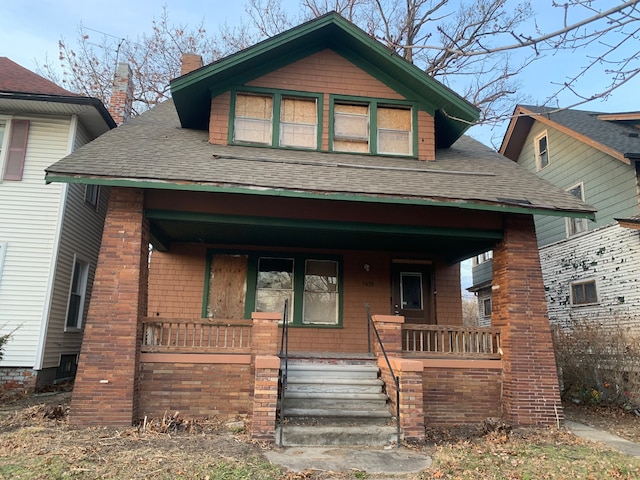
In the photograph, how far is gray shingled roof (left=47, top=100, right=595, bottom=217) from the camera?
24.6 feet

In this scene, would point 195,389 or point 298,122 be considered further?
point 298,122

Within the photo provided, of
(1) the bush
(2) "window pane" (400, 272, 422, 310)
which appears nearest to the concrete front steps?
(2) "window pane" (400, 272, 422, 310)

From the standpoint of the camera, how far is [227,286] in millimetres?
10688

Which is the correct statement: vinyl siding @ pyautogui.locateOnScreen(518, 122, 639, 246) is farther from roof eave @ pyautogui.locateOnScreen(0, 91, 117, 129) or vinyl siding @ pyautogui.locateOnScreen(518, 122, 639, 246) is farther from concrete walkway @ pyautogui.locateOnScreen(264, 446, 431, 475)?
roof eave @ pyautogui.locateOnScreen(0, 91, 117, 129)

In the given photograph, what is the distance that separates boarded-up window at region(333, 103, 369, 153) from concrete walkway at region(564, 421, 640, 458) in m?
6.50

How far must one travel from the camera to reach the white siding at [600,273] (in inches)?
471

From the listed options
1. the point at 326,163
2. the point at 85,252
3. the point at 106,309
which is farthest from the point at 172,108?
the point at 106,309

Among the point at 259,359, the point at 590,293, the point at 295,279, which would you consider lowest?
the point at 259,359

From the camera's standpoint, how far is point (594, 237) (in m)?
13.5

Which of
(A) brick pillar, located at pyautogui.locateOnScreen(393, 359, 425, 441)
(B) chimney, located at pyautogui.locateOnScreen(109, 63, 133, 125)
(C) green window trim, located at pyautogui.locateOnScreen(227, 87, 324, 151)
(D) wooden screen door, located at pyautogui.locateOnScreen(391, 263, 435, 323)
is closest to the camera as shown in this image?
(A) brick pillar, located at pyautogui.locateOnScreen(393, 359, 425, 441)

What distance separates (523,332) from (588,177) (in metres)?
8.22

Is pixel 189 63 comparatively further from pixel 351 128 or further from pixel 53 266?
Result: pixel 53 266

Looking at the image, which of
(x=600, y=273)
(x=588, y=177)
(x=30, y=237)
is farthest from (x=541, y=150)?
(x=30, y=237)

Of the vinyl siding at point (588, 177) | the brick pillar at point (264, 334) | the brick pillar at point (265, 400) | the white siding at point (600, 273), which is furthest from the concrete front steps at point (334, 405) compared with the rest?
the white siding at point (600, 273)
